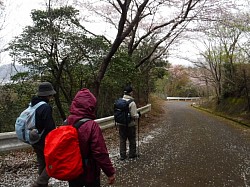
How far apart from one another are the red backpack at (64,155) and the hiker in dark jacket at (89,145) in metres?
0.12

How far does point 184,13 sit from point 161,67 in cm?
1171

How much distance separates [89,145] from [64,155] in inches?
11.6

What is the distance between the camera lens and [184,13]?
44.3 ft

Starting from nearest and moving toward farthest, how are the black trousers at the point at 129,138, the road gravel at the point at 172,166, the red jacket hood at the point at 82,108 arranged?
the red jacket hood at the point at 82,108 < the road gravel at the point at 172,166 < the black trousers at the point at 129,138

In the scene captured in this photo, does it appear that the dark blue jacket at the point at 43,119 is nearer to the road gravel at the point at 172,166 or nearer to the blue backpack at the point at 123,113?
the road gravel at the point at 172,166

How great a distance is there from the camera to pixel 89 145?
2857 millimetres

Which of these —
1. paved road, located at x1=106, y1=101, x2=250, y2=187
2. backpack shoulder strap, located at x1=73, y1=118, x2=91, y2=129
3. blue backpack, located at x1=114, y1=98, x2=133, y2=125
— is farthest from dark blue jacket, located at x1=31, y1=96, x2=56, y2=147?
blue backpack, located at x1=114, y1=98, x2=133, y2=125

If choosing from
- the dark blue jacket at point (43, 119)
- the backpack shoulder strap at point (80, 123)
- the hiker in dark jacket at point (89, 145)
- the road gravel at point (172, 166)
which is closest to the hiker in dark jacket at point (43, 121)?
the dark blue jacket at point (43, 119)

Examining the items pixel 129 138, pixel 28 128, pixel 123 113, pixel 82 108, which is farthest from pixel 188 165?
pixel 82 108

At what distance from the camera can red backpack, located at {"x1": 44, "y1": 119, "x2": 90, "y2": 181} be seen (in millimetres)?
2695

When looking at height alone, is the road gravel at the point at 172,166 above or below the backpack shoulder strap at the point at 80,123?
below

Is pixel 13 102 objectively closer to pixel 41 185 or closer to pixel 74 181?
pixel 41 185

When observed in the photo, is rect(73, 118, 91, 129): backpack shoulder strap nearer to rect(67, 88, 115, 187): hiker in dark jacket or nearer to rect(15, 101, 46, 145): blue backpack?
rect(67, 88, 115, 187): hiker in dark jacket

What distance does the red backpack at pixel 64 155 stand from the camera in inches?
106
